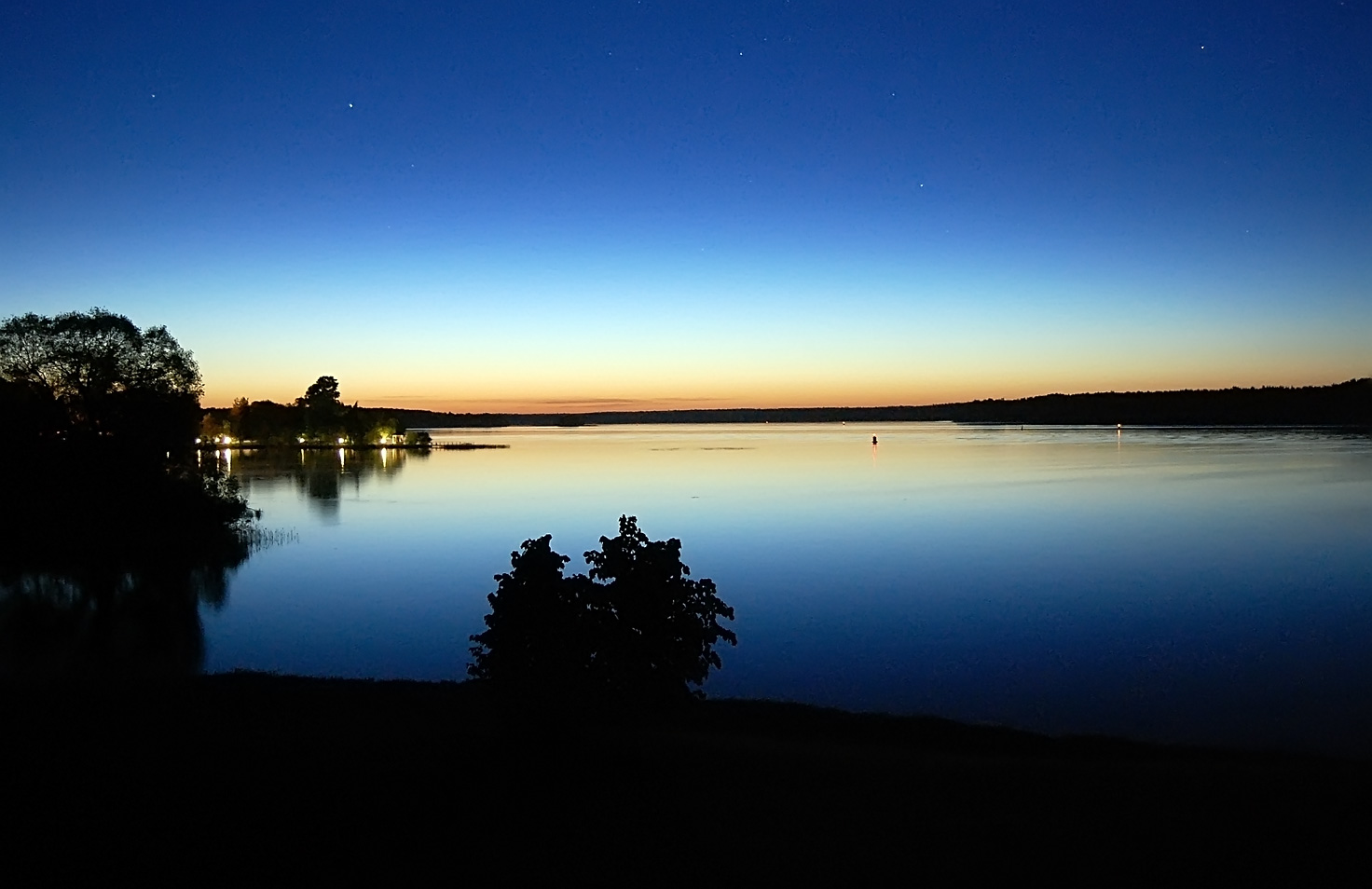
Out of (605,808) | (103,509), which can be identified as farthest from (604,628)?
(103,509)

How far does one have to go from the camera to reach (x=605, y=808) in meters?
7.52

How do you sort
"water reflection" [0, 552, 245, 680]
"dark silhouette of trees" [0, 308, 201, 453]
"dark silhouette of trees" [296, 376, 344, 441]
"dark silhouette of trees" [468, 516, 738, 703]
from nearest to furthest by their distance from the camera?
1. "dark silhouette of trees" [468, 516, 738, 703]
2. "water reflection" [0, 552, 245, 680]
3. "dark silhouette of trees" [0, 308, 201, 453]
4. "dark silhouette of trees" [296, 376, 344, 441]

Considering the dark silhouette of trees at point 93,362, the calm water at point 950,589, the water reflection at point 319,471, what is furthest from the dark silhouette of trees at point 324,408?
the dark silhouette of trees at point 93,362

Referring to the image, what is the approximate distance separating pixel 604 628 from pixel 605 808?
224cm

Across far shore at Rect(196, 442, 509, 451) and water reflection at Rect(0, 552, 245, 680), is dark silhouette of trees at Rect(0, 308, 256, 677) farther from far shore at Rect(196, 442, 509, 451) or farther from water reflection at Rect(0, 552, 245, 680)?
far shore at Rect(196, 442, 509, 451)

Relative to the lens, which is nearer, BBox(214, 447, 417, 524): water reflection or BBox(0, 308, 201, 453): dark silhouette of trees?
BBox(0, 308, 201, 453): dark silhouette of trees

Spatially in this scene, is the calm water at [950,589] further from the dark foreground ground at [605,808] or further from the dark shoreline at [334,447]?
the dark shoreline at [334,447]

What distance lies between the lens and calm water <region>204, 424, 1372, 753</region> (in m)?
16.4

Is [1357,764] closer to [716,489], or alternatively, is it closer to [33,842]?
[33,842]

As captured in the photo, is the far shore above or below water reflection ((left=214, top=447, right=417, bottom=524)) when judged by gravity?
above

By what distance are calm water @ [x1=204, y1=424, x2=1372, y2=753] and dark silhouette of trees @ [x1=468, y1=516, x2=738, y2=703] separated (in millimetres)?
7273

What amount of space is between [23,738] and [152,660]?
1070 cm

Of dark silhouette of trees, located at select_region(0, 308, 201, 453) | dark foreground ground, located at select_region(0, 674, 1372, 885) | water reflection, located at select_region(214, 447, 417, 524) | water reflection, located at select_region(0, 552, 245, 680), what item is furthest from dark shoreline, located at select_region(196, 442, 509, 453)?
dark foreground ground, located at select_region(0, 674, 1372, 885)

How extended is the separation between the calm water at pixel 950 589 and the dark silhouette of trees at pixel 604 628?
23.9ft
